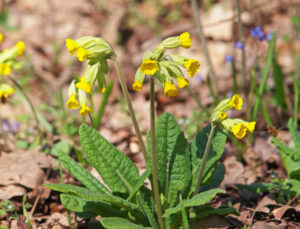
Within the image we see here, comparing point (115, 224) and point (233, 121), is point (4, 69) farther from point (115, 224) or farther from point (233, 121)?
point (233, 121)

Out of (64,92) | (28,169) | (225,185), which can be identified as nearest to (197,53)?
(64,92)

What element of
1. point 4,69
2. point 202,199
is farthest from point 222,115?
point 4,69

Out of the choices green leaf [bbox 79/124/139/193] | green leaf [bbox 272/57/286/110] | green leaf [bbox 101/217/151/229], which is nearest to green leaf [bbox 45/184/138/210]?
green leaf [bbox 101/217/151/229]

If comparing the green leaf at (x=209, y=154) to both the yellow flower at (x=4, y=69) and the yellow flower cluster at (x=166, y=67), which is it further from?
the yellow flower at (x=4, y=69)

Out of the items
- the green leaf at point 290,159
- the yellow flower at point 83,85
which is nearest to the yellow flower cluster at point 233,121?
the green leaf at point 290,159

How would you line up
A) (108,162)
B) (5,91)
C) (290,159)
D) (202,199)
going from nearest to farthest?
(202,199)
(108,162)
(290,159)
(5,91)
